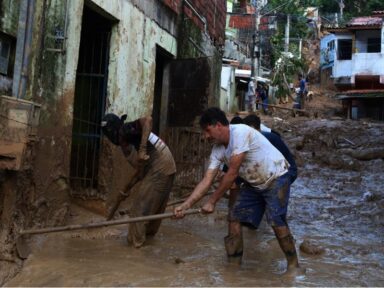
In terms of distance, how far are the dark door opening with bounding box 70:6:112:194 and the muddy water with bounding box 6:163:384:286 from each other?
70 cm

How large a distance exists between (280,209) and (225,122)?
2.95ft

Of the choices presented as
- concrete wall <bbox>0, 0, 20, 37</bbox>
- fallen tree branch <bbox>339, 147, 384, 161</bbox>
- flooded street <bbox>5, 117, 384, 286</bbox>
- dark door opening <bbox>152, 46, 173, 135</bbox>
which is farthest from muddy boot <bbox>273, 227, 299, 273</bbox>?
fallen tree branch <bbox>339, 147, 384, 161</bbox>

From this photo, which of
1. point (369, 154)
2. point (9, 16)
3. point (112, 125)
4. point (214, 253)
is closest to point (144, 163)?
point (112, 125)

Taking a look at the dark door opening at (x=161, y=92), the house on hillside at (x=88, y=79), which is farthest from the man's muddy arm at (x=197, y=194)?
the dark door opening at (x=161, y=92)

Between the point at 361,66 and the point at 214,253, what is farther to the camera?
the point at 361,66

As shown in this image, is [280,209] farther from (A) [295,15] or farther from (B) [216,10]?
(A) [295,15]

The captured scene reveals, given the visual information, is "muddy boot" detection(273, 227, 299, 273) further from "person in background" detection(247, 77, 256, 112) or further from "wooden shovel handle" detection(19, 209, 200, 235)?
"person in background" detection(247, 77, 256, 112)

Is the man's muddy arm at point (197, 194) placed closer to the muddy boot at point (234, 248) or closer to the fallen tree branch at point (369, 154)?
the muddy boot at point (234, 248)

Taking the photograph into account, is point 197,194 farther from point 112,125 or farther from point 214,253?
point 112,125

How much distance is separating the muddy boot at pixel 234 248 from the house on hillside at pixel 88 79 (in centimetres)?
203

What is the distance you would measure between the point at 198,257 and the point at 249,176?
1.19 metres

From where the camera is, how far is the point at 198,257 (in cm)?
516

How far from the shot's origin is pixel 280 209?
4426 mm

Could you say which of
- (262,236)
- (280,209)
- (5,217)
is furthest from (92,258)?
(262,236)
